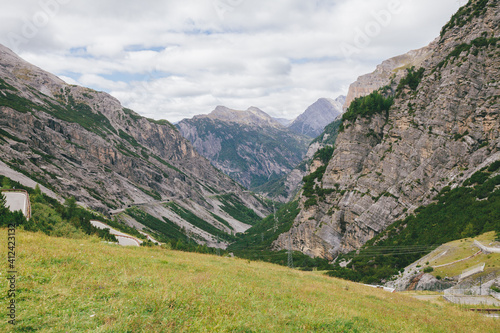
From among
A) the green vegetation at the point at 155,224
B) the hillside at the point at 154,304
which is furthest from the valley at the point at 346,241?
the green vegetation at the point at 155,224

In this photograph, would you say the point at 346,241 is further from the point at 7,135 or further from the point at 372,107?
the point at 7,135

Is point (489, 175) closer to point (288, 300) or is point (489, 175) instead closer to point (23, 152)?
point (288, 300)

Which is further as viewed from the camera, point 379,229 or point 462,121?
point 379,229

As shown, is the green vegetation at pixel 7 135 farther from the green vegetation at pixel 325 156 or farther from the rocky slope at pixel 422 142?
the green vegetation at pixel 325 156

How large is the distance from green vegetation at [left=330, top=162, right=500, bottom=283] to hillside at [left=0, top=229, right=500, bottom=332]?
4139 centimetres

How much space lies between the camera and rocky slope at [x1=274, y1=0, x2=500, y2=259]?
247 feet

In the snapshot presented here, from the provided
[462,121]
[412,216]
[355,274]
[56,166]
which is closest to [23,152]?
[56,166]

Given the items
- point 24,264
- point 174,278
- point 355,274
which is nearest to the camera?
point 24,264

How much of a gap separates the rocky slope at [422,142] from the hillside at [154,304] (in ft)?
228

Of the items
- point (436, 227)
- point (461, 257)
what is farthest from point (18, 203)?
point (436, 227)

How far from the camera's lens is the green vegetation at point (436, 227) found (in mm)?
53344

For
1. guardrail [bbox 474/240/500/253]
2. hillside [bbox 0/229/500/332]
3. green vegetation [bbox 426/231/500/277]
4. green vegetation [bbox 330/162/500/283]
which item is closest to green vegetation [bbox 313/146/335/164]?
green vegetation [bbox 330/162/500/283]

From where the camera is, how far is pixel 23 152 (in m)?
152

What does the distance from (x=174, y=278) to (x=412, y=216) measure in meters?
76.8
